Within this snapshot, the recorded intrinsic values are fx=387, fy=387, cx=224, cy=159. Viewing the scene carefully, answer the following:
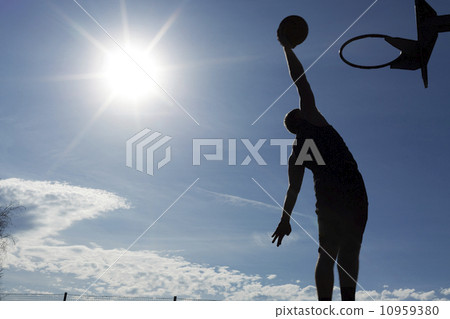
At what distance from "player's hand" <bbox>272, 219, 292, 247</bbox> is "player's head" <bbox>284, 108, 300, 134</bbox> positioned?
110 centimetres

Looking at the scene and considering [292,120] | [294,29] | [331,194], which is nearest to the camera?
[331,194]

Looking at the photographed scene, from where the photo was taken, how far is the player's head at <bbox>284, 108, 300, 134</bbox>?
456 cm

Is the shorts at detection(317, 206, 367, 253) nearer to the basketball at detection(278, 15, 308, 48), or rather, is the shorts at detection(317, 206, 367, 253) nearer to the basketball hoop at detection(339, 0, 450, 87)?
the basketball at detection(278, 15, 308, 48)

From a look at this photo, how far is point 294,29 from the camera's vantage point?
488cm

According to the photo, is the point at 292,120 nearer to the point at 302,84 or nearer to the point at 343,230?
the point at 302,84

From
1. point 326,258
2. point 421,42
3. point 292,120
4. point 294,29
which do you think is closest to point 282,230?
point 326,258

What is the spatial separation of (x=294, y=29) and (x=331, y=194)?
2166 millimetres

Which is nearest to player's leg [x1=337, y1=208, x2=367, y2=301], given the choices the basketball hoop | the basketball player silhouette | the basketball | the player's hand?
the basketball player silhouette

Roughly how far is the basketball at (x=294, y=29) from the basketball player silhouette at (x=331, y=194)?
40 cm

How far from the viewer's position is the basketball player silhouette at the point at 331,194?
13.1 feet

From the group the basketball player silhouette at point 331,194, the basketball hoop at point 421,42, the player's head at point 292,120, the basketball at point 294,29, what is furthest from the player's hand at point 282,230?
the basketball hoop at point 421,42

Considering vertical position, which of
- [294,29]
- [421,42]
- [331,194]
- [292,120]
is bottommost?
[331,194]

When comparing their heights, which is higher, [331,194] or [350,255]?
[331,194]
